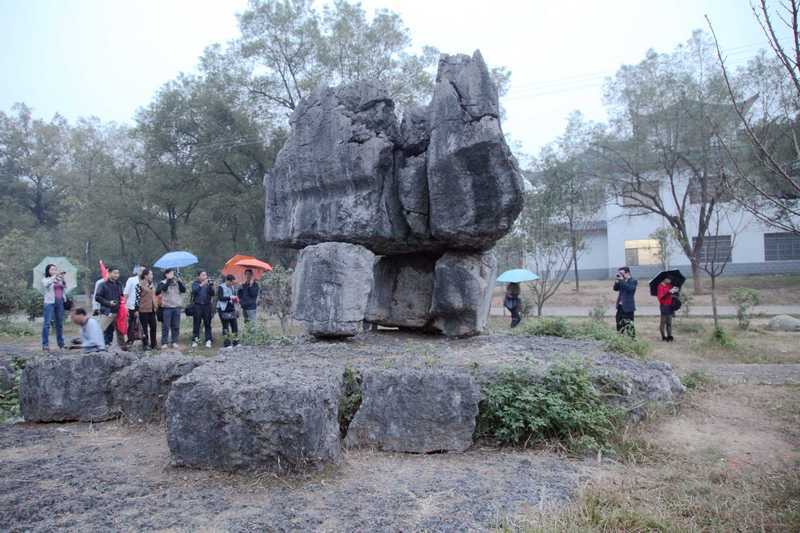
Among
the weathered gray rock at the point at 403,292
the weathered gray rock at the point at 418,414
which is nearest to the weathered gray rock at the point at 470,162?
the weathered gray rock at the point at 403,292

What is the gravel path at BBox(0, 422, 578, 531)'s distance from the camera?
11.0 ft

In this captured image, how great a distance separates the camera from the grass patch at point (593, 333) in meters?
7.00

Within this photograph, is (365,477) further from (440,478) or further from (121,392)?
(121,392)

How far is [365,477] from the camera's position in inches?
159

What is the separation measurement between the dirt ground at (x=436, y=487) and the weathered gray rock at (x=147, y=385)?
0.68 feet

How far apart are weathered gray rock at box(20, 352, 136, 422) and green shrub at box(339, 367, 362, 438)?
2.52 m

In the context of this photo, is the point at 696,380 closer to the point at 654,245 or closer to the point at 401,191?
the point at 401,191

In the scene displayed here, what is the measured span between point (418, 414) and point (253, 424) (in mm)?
1328

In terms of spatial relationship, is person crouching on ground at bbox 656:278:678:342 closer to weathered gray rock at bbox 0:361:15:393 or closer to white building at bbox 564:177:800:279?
weathered gray rock at bbox 0:361:15:393

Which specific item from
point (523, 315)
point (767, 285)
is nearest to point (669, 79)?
point (767, 285)

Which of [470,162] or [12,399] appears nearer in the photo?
[470,162]

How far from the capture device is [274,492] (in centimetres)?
376

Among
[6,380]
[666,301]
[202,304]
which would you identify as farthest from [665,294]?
[6,380]

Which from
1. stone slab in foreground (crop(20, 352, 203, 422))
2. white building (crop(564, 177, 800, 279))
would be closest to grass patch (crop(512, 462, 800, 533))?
stone slab in foreground (crop(20, 352, 203, 422))
